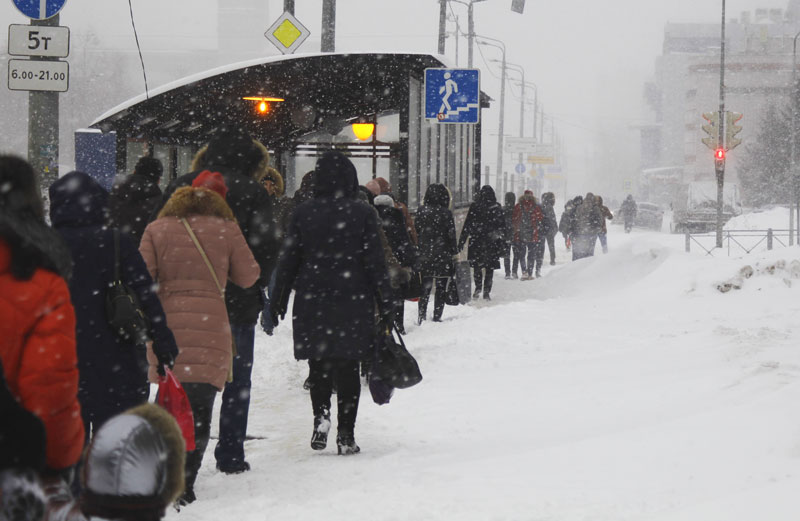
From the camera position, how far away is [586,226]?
22641mm

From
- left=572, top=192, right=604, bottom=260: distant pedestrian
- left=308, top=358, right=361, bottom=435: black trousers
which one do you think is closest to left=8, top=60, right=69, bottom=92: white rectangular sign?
left=308, top=358, right=361, bottom=435: black trousers

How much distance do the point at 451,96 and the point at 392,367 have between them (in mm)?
8814

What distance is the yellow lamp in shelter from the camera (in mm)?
15633

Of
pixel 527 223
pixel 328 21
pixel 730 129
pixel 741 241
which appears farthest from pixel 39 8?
pixel 741 241

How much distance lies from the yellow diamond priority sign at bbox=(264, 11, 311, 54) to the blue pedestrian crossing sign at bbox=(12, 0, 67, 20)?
657 centimetres

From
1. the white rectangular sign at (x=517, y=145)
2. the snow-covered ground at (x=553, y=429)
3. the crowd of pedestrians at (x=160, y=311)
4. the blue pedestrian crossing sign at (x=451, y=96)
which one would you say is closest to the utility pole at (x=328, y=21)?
the blue pedestrian crossing sign at (x=451, y=96)

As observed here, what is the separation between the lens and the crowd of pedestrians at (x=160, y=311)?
6.90ft

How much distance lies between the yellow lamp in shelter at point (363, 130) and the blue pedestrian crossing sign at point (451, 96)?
1288mm

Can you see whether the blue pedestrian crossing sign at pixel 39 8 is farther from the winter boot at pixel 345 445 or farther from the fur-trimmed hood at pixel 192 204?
the winter boot at pixel 345 445

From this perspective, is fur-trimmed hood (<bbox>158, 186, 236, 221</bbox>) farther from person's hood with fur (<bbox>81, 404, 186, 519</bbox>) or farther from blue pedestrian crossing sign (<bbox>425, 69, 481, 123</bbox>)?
blue pedestrian crossing sign (<bbox>425, 69, 481, 123</bbox>)

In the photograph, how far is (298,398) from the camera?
8.19 metres

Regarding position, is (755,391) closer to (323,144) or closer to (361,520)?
(361,520)

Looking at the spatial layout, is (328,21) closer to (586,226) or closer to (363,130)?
(363,130)

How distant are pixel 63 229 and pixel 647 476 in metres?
3.11
